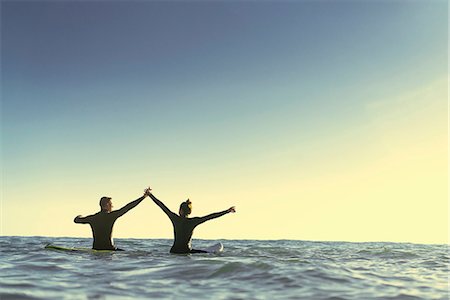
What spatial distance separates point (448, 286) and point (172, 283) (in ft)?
19.4

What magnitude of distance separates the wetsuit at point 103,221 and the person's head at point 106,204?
0.50ft

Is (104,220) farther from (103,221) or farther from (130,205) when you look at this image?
(130,205)

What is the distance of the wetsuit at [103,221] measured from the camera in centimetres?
1655

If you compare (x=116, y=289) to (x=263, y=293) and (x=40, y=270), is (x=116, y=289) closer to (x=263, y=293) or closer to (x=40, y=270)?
(x=263, y=293)

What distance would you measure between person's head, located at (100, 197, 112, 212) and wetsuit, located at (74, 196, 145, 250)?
0.15m

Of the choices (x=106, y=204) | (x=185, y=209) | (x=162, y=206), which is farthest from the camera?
(x=106, y=204)

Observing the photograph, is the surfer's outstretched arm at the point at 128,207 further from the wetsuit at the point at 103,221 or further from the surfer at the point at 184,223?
the surfer at the point at 184,223

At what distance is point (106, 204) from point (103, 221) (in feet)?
2.09

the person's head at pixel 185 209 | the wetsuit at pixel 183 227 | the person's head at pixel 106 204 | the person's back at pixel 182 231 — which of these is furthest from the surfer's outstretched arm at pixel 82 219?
the person's head at pixel 185 209

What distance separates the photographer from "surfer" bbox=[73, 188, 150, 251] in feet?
54.3

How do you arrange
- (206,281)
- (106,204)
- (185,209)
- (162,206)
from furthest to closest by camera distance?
(106,204)
(162,206)
(185,209)
(206,281)

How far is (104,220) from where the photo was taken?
1658 cm

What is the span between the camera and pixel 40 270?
1114 cm

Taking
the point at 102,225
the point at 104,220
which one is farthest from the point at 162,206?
the point at 102,225
